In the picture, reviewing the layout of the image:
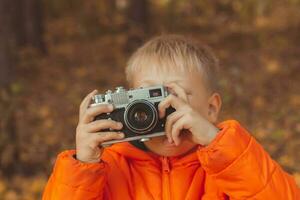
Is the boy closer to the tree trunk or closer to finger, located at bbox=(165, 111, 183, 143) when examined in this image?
finger, located at bbox=(165, 111, 183, 143)

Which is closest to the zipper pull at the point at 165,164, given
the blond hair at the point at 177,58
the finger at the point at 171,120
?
the finger at the point at 171,120


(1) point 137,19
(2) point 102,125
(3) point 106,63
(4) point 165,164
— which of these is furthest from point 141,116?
(1) point 137,19

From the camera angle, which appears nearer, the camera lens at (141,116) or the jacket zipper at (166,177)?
the camera lens at (141,116)

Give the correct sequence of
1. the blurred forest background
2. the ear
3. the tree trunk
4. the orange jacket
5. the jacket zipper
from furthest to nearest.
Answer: the tree trunk
the blurred forest background
the ear
the jacket zipper
the orange jacket

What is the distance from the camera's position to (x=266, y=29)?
1047cm

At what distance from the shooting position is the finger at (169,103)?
2158mm

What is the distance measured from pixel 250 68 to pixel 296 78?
1.96ft

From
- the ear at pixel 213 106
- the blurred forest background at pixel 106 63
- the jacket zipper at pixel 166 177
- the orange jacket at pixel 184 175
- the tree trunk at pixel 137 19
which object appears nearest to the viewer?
the orange jacket at pixel 184 175

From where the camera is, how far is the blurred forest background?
5.93 metres

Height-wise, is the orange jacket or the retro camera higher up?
the retro camera

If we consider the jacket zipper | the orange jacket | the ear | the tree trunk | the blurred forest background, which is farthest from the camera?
the tree trunk

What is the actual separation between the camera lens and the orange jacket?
0.59 feet

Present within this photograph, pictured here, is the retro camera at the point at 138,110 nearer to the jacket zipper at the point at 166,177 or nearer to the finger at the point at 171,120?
the finger at the point at 171,120

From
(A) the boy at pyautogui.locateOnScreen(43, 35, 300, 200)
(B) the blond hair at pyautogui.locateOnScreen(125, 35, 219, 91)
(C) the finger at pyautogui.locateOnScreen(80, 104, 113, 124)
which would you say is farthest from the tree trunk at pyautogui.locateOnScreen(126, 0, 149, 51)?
(C) the finger at pyautogui.locateOnScreen(80, 104, 113, 124)
